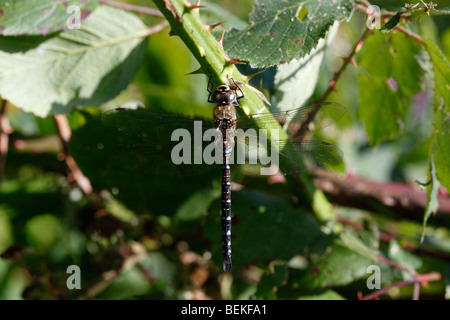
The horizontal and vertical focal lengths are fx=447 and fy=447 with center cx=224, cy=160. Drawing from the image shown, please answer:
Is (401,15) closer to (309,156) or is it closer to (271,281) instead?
(309,156)

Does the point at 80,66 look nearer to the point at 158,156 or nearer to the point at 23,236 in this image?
the point at 158,156

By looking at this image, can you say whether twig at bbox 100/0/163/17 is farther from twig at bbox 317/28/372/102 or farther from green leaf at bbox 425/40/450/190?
green leaf at bbox 425/40/450/190

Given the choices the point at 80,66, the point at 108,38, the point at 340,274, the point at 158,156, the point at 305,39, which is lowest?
the point at 340,274

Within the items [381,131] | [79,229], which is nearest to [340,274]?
[381,131]

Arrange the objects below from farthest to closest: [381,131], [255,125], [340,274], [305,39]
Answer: [381,131]
[340,274]
[255,125]
[305,39]

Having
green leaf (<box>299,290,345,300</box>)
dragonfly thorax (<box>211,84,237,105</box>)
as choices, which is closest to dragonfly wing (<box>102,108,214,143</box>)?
dragonfly thorax (<box>211,84,237,105</box>)

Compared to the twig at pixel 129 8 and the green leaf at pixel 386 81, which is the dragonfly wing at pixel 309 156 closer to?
the green leaf at pixel 386 81

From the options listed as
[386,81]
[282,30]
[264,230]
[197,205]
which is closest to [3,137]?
[197,205]
